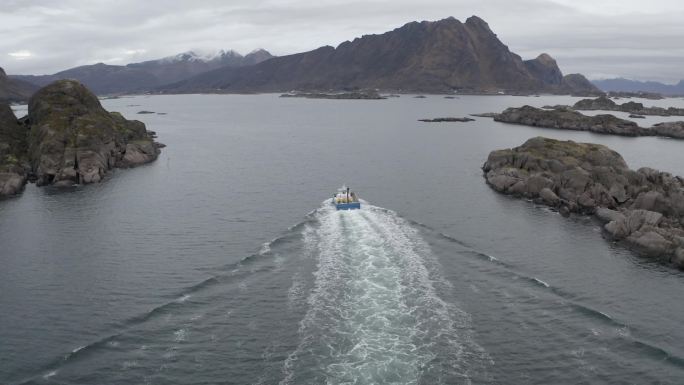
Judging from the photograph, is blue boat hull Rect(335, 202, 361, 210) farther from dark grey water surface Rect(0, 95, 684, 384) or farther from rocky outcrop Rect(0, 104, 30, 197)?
rocky outcrop Rect(0, 104, 30, 197)

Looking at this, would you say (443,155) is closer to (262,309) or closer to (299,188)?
(299,188)

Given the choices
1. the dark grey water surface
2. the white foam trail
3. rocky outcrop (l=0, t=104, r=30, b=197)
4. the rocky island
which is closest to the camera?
the white foam trail

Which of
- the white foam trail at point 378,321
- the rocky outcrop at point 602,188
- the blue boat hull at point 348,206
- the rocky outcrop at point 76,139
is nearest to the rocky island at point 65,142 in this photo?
the rocky outcrop at point 76,139

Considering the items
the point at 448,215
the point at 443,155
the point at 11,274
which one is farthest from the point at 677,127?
the point at 11,274

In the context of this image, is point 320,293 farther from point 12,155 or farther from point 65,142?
point 12,155

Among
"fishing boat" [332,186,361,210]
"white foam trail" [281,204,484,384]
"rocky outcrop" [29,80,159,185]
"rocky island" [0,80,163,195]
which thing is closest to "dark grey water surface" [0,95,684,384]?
"white foam trail" [281,204,484,384]

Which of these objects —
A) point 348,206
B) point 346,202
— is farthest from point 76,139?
point 348,206
